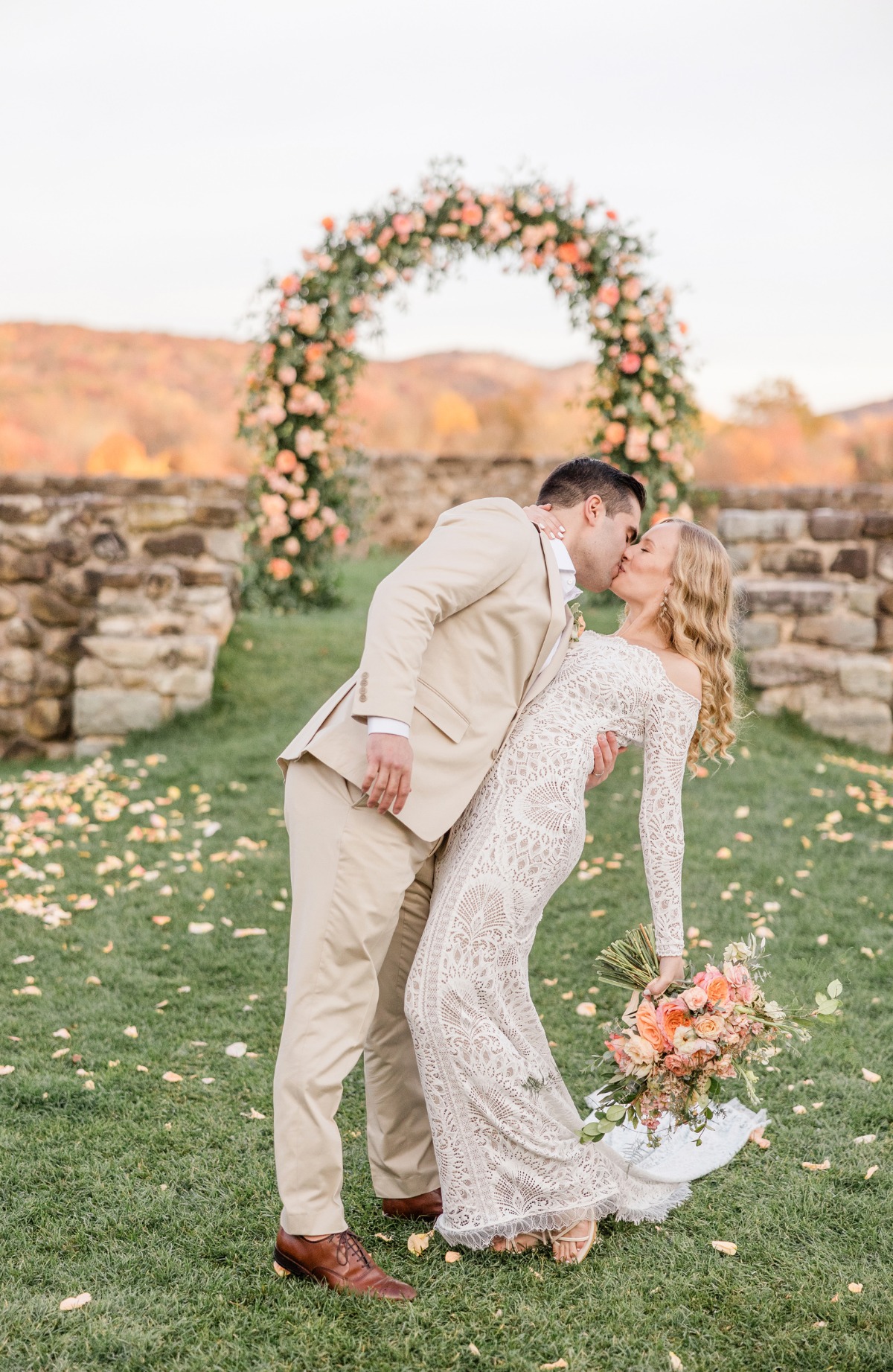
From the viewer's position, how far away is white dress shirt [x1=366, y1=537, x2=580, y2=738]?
2242mm

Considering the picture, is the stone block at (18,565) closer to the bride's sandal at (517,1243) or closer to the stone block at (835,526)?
the stone block at (835,526)

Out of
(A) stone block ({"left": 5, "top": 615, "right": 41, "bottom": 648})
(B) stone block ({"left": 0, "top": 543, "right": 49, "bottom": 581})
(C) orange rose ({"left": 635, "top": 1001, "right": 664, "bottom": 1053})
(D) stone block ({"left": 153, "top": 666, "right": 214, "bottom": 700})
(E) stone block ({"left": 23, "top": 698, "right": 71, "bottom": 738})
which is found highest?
(B) stone block ({"left": 0, "top": 543, "right": 49, "bottom": 581})

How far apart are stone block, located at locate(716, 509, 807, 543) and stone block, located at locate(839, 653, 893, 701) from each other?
97 cm

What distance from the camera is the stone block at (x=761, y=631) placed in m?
7.27

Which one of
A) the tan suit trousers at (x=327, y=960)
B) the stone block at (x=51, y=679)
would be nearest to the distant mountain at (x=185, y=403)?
the stone block at (x=51, y=679)

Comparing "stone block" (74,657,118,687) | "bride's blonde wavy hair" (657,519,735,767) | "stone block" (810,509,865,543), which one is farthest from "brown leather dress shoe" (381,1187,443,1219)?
"stone block" (810,509,865,543)

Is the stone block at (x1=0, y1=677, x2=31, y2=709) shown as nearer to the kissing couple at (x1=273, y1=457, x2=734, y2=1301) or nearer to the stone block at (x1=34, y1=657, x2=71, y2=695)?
the stone block at (x1=34, y1=657, x2=71, y2=695)

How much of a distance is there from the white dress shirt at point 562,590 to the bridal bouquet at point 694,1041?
0.78 metres

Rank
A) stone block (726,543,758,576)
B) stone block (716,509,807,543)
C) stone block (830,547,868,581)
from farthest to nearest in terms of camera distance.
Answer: stone block (726,543,758,576) < stone block (716,509,807,543) < stone block (830,547,868,581)

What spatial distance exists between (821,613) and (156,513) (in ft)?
14.2

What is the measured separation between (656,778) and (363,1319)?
51.1 inches

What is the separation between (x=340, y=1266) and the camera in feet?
7.77

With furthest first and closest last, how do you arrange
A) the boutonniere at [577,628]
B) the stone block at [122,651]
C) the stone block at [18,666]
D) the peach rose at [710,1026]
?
1. the stone block at [18,666]
2. the stone block at [122,651]
3. the boutonniere at [577,628]
4. the peach rose at [710,1026]

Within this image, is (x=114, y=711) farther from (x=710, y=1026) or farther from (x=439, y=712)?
(x=710, y=1026)
